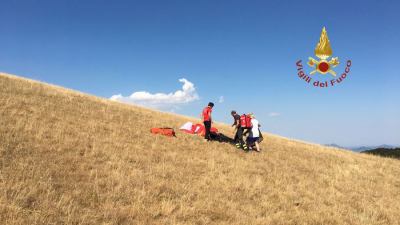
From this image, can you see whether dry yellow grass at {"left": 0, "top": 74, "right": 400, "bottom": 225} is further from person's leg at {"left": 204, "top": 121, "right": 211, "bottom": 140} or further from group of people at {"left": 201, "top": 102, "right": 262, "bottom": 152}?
group of people at {"left": 201, "top": 102, "right": 262, "bottom": 152}

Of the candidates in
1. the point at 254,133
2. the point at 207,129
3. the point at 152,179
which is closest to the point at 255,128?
the point at 254,133

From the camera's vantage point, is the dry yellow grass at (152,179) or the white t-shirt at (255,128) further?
the white t-shirt at (255,128)

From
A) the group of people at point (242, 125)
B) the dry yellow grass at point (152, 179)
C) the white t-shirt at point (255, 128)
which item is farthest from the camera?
the white t-shirt at point (255, 128)

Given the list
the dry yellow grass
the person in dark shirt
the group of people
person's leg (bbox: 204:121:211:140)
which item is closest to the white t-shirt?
the group of people

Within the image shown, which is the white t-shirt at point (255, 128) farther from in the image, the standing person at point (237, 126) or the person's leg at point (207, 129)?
the person's leg at point (207, 129)

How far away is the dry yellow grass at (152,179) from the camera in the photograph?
33.8 feet

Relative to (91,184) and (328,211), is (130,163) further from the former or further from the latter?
(328,211)

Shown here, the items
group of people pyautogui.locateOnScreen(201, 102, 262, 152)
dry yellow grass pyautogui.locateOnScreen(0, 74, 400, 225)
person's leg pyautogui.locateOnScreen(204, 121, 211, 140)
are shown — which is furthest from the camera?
person's leg pyautogui.locateOnScreen(204, 121, 211, 140)

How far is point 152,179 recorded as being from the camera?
13.1 m

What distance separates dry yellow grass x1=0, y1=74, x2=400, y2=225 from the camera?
10.3 metres

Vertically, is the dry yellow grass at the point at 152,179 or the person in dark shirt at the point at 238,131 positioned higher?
the person in dark shirt at the point at 238,131

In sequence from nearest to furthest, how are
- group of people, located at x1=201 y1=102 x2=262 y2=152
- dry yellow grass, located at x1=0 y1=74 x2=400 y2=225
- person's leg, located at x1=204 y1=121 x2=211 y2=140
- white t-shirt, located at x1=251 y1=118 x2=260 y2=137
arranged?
dry yellow grass, located at x1=0 y1=74 x2=400 y2=225 → group of people, located at x1=201 y1=102 x2=262 y2=152 → person's leg, located at x1=204 y1=121 x2=211 y2=140 → white t-shirt, located at x1=251 y1=118 x2=260 y2=137

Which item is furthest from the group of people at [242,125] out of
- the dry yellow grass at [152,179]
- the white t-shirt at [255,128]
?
the dry yellow grass at [152,179]

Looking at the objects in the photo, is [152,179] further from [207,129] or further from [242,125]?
[242,125]
